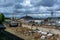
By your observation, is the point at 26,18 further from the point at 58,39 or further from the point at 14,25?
the point at 58,39

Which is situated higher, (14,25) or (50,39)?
(50,39)

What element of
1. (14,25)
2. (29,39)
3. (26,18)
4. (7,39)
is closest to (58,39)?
(29,39)

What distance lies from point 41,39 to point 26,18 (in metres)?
59.7

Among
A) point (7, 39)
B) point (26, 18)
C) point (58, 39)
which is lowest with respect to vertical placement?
point (26, 18)

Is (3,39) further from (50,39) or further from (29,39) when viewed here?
(50,39)

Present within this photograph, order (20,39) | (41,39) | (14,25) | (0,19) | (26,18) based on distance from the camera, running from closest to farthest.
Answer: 1. (41,39)
2. (20,39)
3. (14,25)
4. (0,19)
5. (26,18)

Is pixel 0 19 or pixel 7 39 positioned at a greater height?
pixel 7 39

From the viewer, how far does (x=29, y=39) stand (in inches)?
1410

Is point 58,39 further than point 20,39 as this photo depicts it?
No

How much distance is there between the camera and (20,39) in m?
37.2

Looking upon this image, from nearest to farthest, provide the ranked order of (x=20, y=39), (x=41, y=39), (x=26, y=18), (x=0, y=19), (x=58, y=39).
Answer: (x=58, y=39)
(x=41, y=39)
(x=20, y=39)
(x=0, y=19)
(x=26, y=18)

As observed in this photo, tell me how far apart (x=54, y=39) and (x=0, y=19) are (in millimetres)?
53971

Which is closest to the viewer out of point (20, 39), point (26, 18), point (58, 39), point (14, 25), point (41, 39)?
point (58, 39)

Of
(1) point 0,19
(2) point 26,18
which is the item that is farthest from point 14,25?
(2) point 26,18
